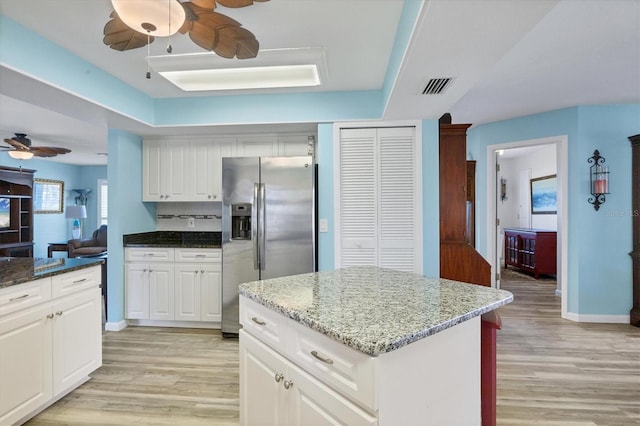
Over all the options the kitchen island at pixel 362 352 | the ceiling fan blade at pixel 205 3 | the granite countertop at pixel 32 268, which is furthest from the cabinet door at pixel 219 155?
the kitchen island at pixel 362 352

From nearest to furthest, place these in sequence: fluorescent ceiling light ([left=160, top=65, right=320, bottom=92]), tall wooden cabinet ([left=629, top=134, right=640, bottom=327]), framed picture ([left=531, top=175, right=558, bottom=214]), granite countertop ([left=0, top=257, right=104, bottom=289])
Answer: granite countertop ([left=0, top=257, right=104, bottom=289]) → fluorescent ceiling light ([left=160, top=65, right=320, bottom=92]) → tall wooden cabinet ([left=629, top=134, right=640, bottom=327]) → framed picture ([left=531, top=175, right=558, bottom=214])

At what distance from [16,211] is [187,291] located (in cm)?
551

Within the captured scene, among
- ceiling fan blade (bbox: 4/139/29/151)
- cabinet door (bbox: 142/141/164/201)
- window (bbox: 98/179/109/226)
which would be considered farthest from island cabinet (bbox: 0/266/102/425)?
window (bbox: 98/179/109/226)

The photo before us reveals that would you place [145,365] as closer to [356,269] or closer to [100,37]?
[356,269]

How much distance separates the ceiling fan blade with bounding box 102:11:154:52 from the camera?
170cm

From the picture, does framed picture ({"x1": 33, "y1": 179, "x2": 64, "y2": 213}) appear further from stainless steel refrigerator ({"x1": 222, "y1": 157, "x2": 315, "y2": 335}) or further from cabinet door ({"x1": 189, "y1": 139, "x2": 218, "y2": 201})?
stainless steel refrigerator ({"x1": 222, "y1": 157, "x2": 315, "y2": 335})

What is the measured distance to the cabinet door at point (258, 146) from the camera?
12.1 feet

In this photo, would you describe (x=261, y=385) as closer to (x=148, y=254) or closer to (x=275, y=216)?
(x=275, y=216)

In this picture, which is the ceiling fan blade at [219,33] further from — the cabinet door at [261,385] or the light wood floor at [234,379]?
the light wood floor at [234,379]

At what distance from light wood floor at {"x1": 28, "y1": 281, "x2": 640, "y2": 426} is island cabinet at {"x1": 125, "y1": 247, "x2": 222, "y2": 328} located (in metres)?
0.18

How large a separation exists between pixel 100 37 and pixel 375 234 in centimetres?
263

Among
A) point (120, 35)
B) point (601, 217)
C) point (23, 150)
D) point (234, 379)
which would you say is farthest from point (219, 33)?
point (23, 150)

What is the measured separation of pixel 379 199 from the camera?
3156mm

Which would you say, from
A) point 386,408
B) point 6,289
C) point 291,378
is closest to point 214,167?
point 6,289
